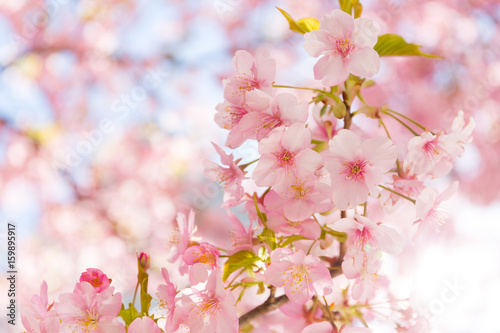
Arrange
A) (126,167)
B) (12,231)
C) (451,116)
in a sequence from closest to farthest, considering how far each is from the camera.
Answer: (12,231) < (451,116) < (126,167)

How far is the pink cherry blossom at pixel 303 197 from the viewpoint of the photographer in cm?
63

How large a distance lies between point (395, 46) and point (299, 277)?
0.40 metres

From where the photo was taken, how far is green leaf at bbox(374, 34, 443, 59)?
0.72 metres

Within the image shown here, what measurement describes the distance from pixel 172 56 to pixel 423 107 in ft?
5.36

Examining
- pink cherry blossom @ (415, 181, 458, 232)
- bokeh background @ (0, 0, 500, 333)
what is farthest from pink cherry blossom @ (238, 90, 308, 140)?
bokeh background @ (0, 0, 500, 333)

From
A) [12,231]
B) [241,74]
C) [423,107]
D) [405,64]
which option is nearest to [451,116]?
[423,107]

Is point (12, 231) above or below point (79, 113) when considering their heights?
below

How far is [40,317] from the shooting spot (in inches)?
26.7

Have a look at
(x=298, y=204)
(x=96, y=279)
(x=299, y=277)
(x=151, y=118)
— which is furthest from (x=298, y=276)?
(x=151, y=118)

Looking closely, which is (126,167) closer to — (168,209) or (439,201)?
(168,209)

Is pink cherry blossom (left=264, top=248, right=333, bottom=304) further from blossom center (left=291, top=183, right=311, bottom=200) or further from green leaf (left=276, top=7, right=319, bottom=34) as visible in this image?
green leaf (left=276, top=7, right=319, bottom=34)

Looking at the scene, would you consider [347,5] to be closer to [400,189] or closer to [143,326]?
[400,189]

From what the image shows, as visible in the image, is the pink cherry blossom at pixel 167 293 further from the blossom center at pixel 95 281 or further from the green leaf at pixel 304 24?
the green leaf at pixel 304 24

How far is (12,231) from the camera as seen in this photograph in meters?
1.92
